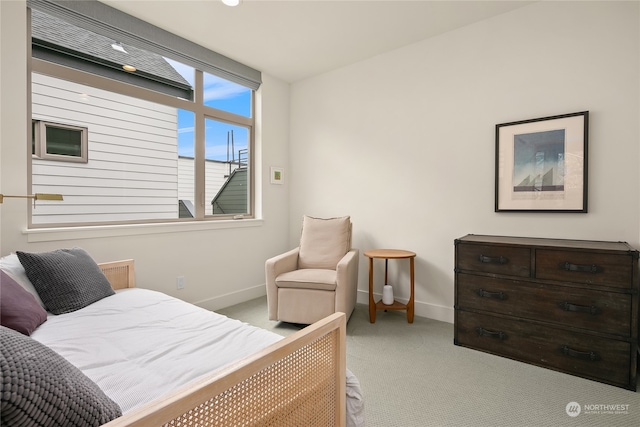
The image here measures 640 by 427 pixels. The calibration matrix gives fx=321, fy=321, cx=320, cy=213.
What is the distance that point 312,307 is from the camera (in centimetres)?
275

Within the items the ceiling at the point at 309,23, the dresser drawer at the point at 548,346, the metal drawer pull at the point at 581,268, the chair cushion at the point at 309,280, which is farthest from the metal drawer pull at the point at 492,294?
the ceiling at the point at 309,23

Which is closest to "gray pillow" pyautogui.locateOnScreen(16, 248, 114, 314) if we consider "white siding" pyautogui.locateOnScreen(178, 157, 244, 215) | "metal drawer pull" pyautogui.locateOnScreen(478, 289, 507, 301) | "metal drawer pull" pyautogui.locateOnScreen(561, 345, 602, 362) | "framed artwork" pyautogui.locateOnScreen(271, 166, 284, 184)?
"white siding" pyautogui.locateOnScreen(178, 157, 244, 215)

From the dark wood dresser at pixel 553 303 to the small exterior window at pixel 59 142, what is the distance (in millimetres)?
3125

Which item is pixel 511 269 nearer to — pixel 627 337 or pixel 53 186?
pixel 627 337

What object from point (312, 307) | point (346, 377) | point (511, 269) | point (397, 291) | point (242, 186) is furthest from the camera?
point (242, 186)

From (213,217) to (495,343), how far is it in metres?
2.88

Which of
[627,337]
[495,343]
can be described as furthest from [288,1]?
[627,337]

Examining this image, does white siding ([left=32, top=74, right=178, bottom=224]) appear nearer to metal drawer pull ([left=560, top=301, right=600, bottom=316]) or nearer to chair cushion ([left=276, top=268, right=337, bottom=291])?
chair cushion ([left=276, top=268, right=337, bottom=291])

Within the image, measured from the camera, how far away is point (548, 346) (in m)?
2.13

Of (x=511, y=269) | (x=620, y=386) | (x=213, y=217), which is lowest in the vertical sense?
(x=620, y=386)

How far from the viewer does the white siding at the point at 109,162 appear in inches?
96.7

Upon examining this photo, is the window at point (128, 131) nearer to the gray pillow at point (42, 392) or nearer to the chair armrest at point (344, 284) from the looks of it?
the chair armrest at point (344, 284)

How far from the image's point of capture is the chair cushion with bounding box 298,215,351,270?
10.4 feet

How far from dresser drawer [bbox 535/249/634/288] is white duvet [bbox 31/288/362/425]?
1656 millimetres
